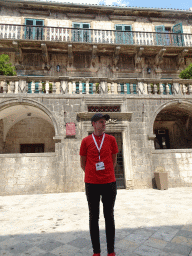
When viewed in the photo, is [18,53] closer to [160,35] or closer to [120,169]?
[120,169]

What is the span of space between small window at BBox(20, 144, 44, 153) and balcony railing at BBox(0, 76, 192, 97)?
4.20m

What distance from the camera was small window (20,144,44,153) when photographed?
1153 centimetres

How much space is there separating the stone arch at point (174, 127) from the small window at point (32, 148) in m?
7.81

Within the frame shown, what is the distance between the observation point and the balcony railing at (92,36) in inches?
490

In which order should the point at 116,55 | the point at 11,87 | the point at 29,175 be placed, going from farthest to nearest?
the point at 116,55, the point at 11,87, the point at 29,175

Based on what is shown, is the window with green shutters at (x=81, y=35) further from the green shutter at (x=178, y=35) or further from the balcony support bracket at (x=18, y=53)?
the green shutter at (x=178, y=35)

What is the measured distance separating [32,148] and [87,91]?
5.77m

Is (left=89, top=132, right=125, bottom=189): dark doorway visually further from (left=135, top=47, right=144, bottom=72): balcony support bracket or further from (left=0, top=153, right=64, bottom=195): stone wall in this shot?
(left=135, top=47, right=144, bottom=72): balcony support bracket

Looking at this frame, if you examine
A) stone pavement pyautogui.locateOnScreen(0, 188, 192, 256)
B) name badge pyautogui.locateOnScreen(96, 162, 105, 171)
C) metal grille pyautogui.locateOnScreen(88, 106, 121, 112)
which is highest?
metal grille pyautogui.locateOnScreen(88, 106, 121, 112)

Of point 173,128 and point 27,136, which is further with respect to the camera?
point 173,128

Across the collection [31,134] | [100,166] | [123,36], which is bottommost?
[100,166]

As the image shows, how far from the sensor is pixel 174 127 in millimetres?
12445

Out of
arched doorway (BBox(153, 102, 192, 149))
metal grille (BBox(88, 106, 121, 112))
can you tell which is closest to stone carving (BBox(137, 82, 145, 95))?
metal grille (BBox(88, 106, 121, 112))

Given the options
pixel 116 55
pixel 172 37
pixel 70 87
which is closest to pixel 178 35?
pixel 172 37
